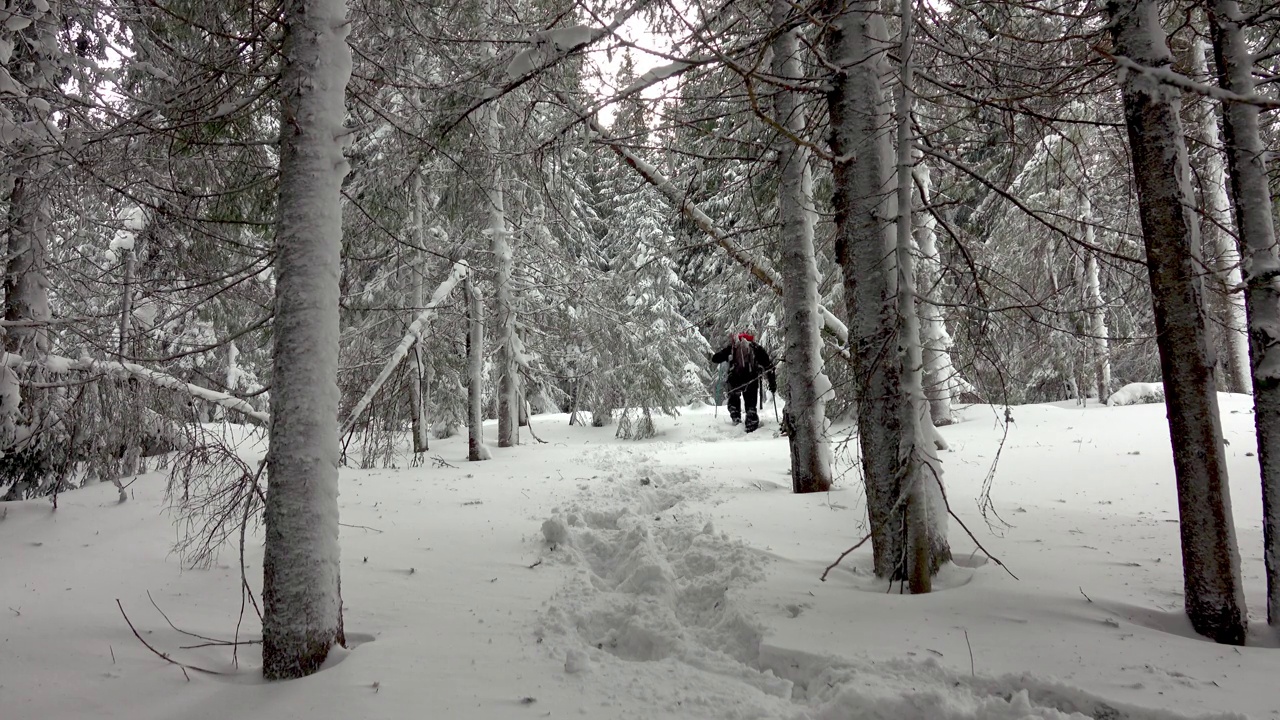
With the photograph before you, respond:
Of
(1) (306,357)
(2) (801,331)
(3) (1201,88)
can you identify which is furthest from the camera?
(2) (801,331)

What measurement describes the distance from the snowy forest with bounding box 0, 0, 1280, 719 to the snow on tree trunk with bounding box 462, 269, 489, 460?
0.20 ft

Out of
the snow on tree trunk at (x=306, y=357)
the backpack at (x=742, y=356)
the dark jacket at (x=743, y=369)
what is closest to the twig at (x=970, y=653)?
the snow on tree trunk at (x=306, y=357)

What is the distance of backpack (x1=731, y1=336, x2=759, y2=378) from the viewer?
12000 mm

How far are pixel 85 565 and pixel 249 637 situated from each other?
220 cm

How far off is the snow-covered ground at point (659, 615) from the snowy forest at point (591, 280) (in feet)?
0.18

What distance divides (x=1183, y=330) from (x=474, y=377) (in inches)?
360

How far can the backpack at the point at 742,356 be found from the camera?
12000mm

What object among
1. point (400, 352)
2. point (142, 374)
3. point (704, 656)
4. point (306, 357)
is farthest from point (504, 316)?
point (704, 656)

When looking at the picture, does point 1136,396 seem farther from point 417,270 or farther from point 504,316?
point 417,270

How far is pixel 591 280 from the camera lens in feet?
34.3

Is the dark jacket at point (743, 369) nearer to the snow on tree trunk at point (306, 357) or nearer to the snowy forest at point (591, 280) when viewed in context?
the snowy forest at point (591, 280)

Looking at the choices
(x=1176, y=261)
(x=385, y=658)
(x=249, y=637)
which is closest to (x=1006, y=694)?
(x=1176, y=261)

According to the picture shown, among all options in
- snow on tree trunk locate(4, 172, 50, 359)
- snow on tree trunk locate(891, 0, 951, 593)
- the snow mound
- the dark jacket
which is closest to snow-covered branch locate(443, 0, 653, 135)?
snow on tree trunk locate(891, 0, 951, 593)

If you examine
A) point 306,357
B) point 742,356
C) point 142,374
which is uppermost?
point 742,356
